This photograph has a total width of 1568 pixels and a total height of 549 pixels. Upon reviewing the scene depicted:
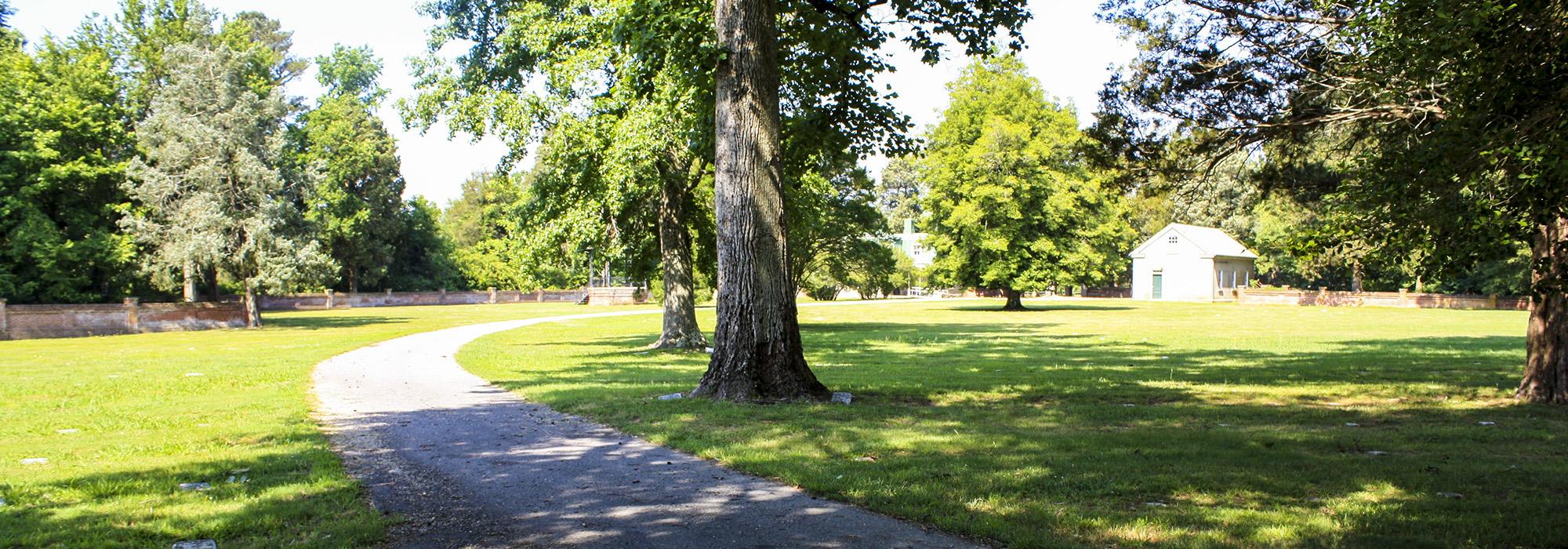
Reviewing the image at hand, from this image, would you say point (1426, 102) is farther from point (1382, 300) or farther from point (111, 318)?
point (1382, 300)

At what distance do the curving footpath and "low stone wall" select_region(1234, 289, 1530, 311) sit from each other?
63286 mm

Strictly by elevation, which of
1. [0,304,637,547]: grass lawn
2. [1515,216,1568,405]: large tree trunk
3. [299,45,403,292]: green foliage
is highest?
[299,45,403,292]: green foliage

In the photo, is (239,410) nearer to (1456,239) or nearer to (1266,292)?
(1456,239)

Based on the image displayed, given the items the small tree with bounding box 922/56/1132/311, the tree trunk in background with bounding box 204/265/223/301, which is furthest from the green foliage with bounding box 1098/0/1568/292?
the tree trunk in background with bounding box 204/265/223/301

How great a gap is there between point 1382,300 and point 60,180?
71633 millimetres

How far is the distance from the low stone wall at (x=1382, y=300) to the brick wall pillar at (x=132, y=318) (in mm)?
64508

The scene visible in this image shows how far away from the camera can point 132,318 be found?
126 feet

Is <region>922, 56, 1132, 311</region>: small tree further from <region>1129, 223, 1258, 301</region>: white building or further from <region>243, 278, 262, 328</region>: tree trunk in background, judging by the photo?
<region>243, 278, 262, 328</region>: tree trunk in background

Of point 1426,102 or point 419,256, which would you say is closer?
point 1426,102

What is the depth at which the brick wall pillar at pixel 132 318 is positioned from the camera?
38281 millimetres

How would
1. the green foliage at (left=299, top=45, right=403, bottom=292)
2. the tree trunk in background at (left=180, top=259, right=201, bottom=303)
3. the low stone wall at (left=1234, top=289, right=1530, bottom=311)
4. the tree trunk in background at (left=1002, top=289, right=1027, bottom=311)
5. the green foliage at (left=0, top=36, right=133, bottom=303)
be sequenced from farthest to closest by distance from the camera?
the green foliage at (left=299, top=45, right=403, bottom=292) → the low stone wall at (left=1234, top=289, right=1530, bottom=311) → the tree trunk in background at (left=1002, top=289, right=1027, bottom=311) → the tree trunk in background at (left=180, top=259, right=201, bottom=303) → the green foliage at (left=0, top=36, right=133, bottom=303)

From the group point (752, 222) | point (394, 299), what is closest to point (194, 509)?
point (752, 222)

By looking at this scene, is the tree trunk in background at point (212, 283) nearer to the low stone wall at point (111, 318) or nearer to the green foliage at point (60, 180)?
the low stone wall at point (111, 318)

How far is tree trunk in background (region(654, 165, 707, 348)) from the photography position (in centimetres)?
2366
